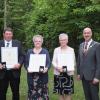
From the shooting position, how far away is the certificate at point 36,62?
8.67m

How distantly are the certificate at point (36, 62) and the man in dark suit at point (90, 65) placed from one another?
90 centimetres

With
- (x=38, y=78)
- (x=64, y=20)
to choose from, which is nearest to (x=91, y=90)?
(x=38, y=78)

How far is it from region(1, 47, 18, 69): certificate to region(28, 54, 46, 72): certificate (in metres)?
0.41

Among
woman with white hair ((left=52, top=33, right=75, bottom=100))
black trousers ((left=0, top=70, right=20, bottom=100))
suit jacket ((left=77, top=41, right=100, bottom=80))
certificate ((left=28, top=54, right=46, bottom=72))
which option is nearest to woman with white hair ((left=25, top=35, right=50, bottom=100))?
certificate ((left=28, top=54, right=46, bottom=72))

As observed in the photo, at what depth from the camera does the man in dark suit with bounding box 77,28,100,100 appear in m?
8.27

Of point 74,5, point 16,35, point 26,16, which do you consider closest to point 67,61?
point 74,5

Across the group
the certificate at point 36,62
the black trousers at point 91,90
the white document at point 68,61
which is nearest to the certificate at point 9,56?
the certificate at point 36,62

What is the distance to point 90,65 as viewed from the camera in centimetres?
834

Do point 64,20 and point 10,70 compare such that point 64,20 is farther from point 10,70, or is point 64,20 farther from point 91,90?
point 91,90

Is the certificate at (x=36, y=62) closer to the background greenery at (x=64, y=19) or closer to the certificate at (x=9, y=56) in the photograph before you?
the certificate at (x=9, y=56)

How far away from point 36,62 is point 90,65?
1244 mm

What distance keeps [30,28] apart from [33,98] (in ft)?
73.5

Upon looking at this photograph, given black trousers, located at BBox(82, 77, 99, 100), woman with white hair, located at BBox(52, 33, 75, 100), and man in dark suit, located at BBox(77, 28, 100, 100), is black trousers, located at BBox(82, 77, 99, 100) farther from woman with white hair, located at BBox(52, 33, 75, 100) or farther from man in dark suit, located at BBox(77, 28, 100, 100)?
woman with white hair, located at BBox(52, 33, 75, 100)

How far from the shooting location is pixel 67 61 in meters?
8.74
